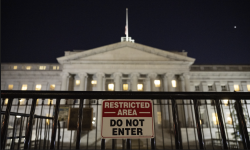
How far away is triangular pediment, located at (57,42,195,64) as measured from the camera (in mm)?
36906

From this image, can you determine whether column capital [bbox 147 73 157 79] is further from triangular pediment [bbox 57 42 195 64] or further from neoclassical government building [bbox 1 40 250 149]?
triangular pediment [bbox 57 42 195 64]

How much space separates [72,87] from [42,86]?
1079 centimetres

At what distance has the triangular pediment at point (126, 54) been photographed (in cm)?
3691

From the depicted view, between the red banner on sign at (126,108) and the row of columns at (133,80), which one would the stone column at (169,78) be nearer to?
the row of columns at (133,80)

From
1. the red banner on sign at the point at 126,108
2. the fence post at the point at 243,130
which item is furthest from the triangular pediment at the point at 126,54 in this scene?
the red banner on sign at the point at 126,108

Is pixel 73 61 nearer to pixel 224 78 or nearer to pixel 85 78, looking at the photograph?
pixel 85 78

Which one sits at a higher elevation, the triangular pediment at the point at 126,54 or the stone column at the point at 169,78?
the triangular pediment at the point at 126,54

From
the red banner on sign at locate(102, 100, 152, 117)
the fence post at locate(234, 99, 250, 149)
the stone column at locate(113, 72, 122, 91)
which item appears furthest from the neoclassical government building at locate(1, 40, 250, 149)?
the red banner on sign at locate(102, 100, 152, 117)

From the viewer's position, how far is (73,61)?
120 feet

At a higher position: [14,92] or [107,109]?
[14,92]

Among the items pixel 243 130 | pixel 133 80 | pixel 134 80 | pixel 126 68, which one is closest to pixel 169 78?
pixel 134 80

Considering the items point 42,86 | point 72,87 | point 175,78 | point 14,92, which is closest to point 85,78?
point 72,87

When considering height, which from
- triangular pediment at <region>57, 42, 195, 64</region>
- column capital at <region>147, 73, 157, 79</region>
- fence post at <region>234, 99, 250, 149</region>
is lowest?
fence post at <region>234, 99, 250, 149</region>

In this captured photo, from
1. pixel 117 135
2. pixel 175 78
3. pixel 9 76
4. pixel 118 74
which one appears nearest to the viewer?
pixel 117 135
